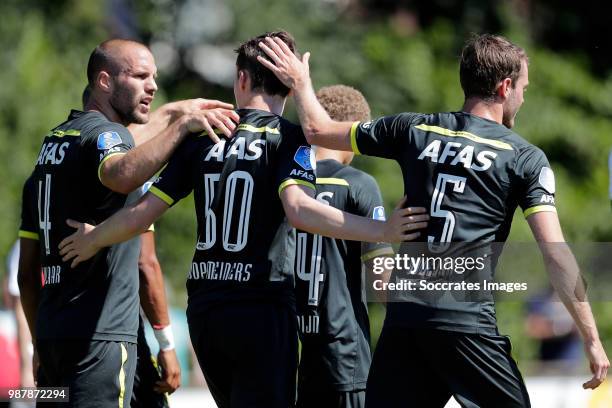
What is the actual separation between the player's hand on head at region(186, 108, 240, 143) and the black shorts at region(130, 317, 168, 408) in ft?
5.04

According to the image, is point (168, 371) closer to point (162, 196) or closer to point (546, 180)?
point (162, 196)

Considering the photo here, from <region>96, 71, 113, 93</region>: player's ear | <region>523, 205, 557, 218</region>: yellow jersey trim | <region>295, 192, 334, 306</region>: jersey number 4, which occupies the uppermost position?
<region>96, 71, 113, 93</region>: player's ear

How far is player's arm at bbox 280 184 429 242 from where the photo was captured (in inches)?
203

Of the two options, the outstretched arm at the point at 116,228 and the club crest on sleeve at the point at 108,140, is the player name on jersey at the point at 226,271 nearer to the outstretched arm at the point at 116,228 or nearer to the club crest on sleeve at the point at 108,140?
the outstretched arm at the point at 116,228

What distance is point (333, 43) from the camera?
17.5 meters

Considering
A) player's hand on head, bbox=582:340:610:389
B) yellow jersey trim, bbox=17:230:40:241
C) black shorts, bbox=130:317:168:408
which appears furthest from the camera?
black shorts, bbox=130:317:168:408

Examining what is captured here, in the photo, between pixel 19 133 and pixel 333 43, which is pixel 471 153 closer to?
pixel 19 133

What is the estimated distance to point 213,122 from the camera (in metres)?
5.38

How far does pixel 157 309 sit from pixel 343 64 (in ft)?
37.1

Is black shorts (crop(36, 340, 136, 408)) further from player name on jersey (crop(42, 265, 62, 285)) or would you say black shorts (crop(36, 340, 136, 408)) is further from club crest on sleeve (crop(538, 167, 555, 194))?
club crest on sleeve (crop(538, 167, 555, 194))

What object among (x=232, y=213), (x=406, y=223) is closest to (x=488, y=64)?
(x=406, y=223)

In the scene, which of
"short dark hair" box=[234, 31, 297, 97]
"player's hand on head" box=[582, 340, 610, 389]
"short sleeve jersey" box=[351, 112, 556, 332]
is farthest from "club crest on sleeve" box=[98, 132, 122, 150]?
"player's hand on head" box=[582, 340, 610, 389]

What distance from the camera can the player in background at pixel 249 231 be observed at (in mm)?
5172

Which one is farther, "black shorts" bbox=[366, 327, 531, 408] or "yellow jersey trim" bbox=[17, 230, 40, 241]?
"yellow jersey trim" bbox=[17, 230, 40, 241]
